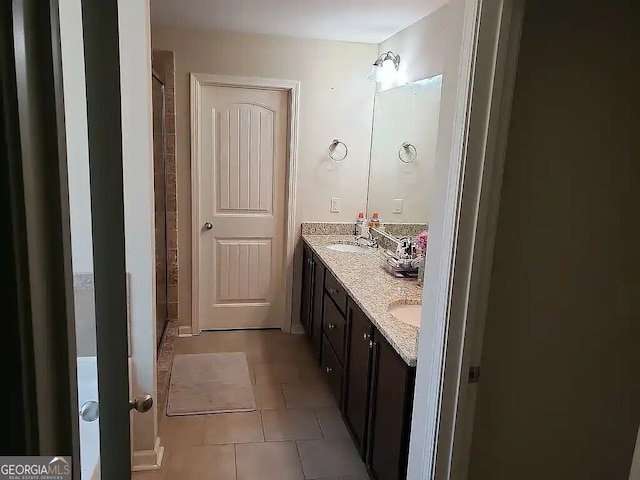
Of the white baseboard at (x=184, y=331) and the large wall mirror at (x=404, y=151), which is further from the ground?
→ the large wall mirror at (x=404, y=151)

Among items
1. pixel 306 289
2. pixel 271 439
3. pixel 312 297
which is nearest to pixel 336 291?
pixel 312 297

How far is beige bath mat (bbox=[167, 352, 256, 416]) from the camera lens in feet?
9.91

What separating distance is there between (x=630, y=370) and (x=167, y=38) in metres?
3.50

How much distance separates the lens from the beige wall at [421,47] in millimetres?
2922

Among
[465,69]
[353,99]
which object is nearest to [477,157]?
[465,69]

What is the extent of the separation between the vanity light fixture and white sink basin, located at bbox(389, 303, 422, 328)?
6.23 ft

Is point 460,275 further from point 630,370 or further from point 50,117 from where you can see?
point 50,117

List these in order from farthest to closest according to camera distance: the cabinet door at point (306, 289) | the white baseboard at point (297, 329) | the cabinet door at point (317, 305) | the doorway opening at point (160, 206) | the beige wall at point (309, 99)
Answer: the white baseboard at point (297, 329), the cabinet door at point (306, 289), the beige wall at point (309, 99), the cabinet door at point (317, 305), the doorway opening at point (160, 206)

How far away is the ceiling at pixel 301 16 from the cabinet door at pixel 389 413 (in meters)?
1.92

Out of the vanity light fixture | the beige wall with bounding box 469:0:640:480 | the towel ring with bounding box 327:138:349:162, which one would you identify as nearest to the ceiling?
the vanity light fixture

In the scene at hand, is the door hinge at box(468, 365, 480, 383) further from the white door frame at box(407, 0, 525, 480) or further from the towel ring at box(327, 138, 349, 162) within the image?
the towel ring at box(327, 138, 349, 162)

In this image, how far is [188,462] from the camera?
8.25 feet

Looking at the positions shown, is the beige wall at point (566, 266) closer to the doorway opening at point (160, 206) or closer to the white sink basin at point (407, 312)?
the white sink basin at point (407, 312)

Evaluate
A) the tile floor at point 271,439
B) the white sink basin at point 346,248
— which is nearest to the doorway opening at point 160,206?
the tile floor at point 271,439
